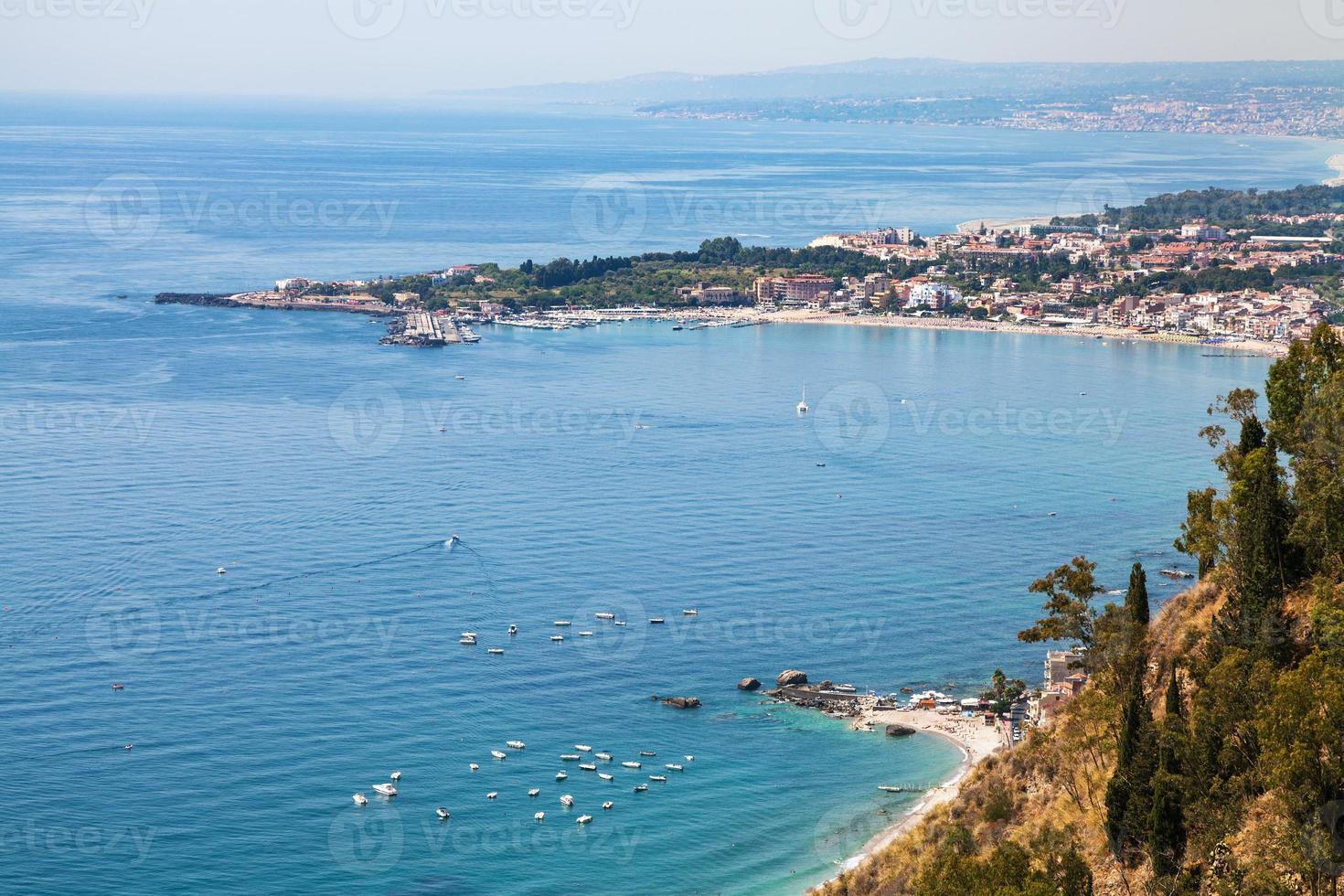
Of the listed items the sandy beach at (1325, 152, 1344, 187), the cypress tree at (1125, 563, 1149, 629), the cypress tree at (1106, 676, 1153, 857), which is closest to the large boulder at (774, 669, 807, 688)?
the cypress tree at (1125, 563, 1149, 629)

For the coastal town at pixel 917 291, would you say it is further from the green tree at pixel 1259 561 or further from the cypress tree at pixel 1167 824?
the cypress tree at pixel 1167 824

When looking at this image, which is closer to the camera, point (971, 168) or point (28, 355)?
point (28, 355)

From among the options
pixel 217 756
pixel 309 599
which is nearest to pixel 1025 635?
pixel 217 756

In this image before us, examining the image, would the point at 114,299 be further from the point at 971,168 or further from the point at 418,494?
the point at 971,168

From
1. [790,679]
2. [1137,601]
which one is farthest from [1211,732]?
[790,679]

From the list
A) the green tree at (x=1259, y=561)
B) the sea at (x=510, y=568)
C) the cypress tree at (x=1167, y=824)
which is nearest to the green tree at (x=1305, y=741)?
the cypress tree at (x=1167, y=824)

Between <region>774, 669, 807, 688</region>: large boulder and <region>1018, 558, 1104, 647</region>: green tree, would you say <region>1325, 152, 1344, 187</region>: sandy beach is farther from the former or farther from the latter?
<region>1018, 558, 1104, 647</region>: green tree

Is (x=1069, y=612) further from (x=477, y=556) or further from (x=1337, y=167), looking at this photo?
(x=1337, y=167)

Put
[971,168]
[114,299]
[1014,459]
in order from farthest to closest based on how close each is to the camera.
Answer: [971,168] → [114,299] → [1014,459]
